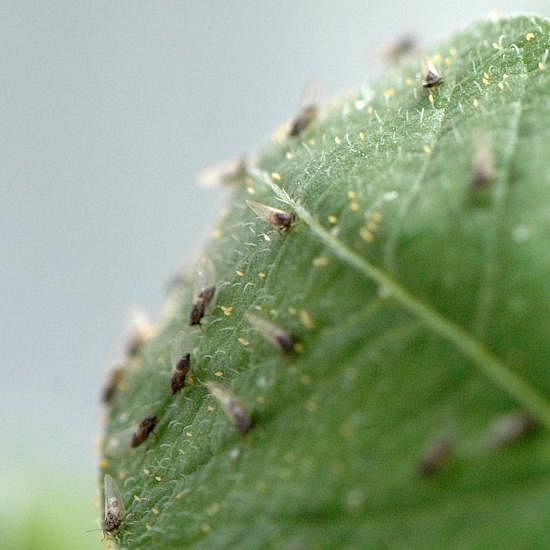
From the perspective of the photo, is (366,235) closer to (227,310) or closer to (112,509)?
(227,310)

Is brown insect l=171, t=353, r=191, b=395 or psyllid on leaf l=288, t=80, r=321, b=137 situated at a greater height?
psyllid on leaf l=288, t=80, r=321, b=137

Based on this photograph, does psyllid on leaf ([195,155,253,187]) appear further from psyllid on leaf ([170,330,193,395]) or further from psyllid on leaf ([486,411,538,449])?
psyllid on leaf ([486,411,538,449])

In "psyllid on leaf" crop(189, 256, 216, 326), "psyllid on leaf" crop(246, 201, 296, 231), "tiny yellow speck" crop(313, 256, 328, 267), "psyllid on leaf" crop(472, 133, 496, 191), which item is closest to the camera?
"psyllid on leaf" crop(472, 133, 496, 191)

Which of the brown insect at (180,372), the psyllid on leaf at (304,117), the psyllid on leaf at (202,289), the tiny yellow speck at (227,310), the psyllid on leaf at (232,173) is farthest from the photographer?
the psyllid on leaf at (232,173)

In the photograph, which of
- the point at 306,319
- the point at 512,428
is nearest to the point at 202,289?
the point at 306,319

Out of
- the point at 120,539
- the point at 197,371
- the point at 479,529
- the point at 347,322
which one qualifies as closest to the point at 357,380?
the point at 347,322

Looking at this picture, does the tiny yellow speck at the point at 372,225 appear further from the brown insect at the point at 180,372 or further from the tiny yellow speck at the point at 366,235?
the brown insect at the point at 180,372

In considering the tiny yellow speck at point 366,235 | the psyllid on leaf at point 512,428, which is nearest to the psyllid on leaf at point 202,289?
the tiny yellow speck at point 366,235

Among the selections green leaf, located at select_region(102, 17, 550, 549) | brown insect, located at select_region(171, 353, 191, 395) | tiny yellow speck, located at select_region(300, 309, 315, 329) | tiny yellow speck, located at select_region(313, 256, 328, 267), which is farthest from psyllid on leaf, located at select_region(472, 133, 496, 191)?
brown insect, located at select_region(171, 353, 191, 395)
